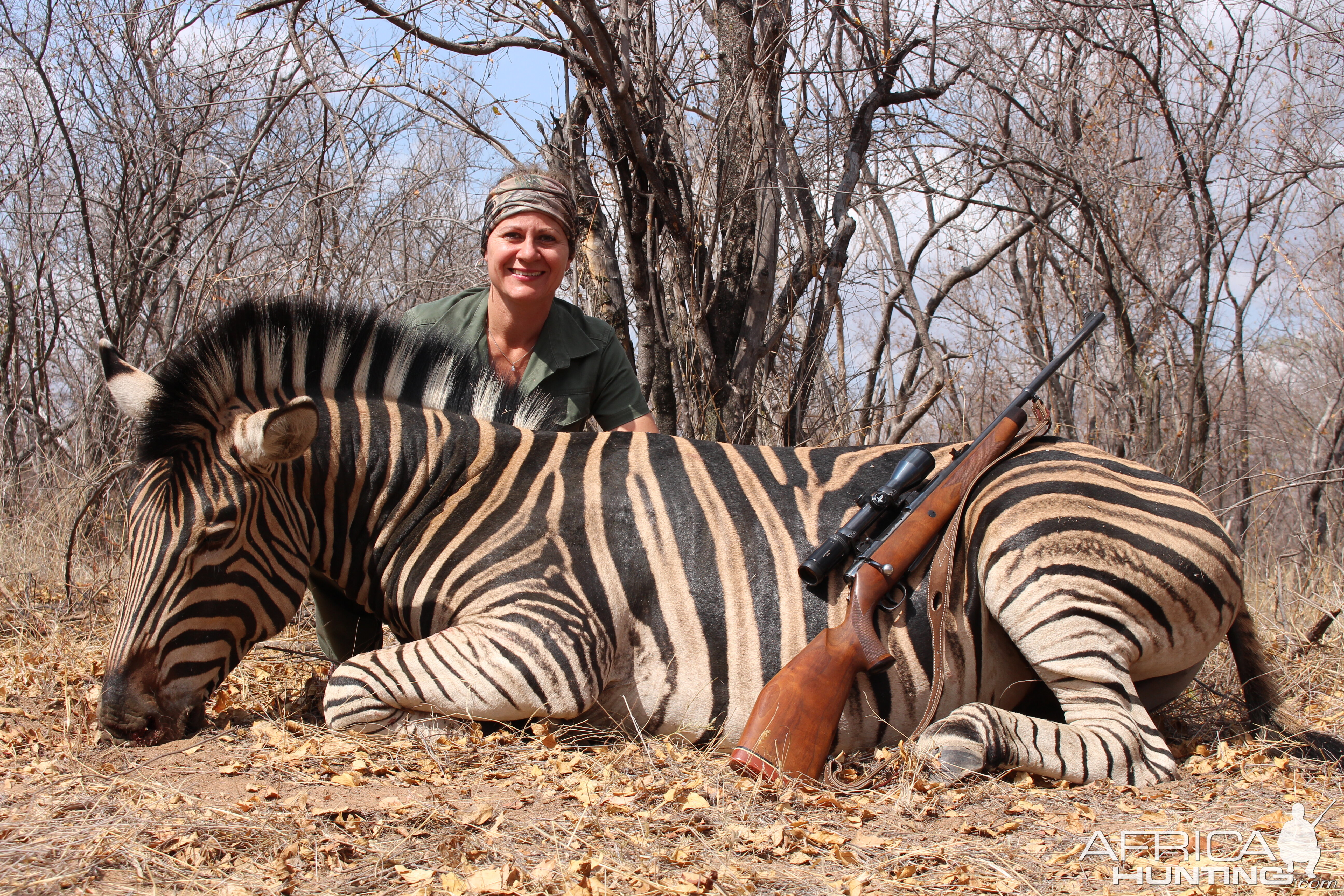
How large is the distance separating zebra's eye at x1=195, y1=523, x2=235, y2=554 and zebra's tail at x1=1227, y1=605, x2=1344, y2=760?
3.76 meters

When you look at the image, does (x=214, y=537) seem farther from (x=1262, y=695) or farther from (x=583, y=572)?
(x=1262, y=695)

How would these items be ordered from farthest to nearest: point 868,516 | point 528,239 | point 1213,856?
1. point 528,239
2. point 868,516
3. point 1213,856

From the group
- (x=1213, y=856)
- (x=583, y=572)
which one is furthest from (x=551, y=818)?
(x=1213, y=856)

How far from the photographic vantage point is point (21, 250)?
27.3 feet

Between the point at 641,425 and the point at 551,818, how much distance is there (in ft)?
9.09

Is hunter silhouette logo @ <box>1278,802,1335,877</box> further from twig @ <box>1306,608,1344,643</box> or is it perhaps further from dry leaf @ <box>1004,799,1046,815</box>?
twig @ <box>1306,608,1344,643</box>

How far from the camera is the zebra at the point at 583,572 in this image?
3309 millimetres

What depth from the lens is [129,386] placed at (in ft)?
11.6

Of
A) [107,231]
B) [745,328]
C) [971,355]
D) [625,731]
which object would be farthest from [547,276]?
[107,231]

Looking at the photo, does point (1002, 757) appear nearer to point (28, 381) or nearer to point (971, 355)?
point (971, 355)

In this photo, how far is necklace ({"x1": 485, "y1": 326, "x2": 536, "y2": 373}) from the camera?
5.10 metres

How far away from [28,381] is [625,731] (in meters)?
8.24

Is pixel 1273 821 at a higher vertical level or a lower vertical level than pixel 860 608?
lower

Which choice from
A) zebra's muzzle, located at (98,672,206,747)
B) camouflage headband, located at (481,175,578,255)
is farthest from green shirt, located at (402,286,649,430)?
zebra's muzzle, located at (98,672,206,747)
